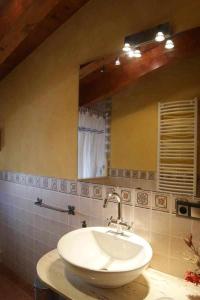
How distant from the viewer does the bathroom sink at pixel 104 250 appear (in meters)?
1.29

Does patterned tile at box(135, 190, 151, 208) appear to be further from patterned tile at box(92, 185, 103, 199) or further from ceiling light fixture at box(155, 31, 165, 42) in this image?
ceiling light fixture at box(155, 31, 165, 42)

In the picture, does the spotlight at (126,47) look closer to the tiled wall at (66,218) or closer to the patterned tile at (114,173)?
the patterned tile at (114,173)

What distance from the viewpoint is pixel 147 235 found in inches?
58.8

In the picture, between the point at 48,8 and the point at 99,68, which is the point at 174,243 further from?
the point at 48,8

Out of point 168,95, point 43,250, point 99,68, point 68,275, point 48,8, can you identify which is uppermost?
point 48,8

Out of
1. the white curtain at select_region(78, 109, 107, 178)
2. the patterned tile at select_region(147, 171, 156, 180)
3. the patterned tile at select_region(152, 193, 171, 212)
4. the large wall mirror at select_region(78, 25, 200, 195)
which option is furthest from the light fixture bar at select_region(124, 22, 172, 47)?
the patterned tile at select_region(152, 193, 171, 212)

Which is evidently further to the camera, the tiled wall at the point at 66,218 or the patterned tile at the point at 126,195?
the patterned tile at the point at 126,195

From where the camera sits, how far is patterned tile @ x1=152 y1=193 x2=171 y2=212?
1.41 metres

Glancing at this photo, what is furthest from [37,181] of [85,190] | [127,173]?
[127,173]

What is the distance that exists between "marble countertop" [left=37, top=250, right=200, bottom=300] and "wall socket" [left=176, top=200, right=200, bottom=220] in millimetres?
363

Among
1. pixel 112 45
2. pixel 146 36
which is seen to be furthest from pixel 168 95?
pixel 112 45

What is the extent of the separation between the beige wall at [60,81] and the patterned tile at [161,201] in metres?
0.73

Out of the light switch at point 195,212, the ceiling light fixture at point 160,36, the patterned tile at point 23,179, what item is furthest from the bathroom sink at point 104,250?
the ceiling light fixture at point 160,36

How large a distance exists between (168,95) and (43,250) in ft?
5.66
